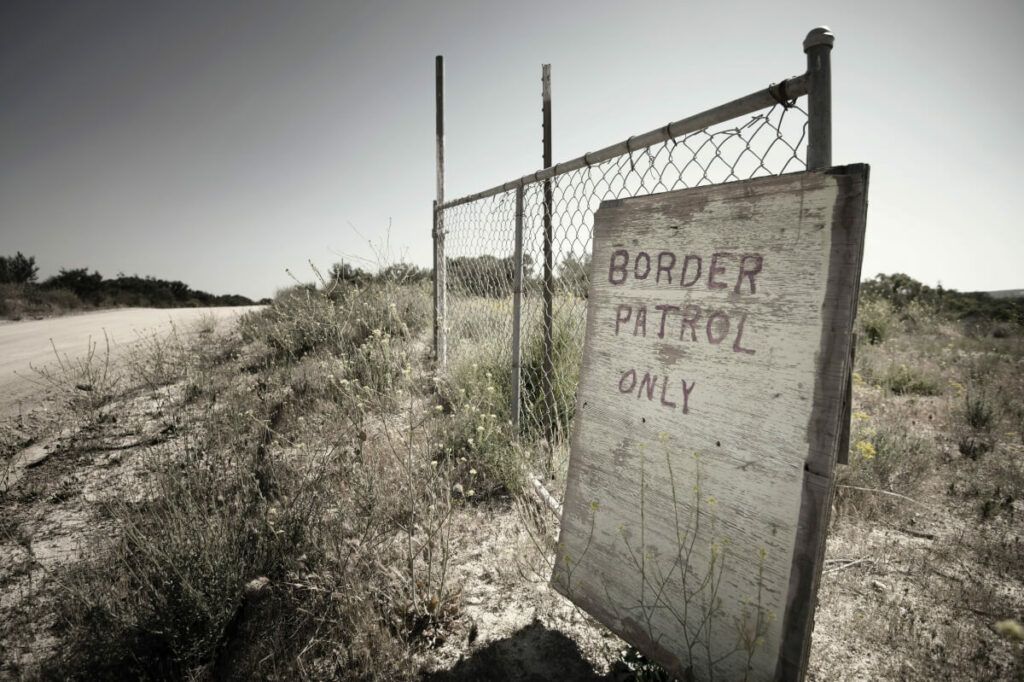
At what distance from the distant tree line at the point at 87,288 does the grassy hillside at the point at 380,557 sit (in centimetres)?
1332

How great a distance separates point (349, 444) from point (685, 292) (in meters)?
2.45

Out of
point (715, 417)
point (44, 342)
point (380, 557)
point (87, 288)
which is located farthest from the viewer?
point (87, 288)

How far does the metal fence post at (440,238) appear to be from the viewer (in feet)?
15.1

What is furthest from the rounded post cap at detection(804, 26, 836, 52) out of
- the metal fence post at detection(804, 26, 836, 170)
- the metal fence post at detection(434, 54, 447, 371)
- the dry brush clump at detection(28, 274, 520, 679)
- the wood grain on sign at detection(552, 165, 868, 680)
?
the metal fence post at detection(434, 54, 447, 371)

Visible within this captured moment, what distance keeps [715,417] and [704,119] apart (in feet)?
3.32

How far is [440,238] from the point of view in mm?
4656

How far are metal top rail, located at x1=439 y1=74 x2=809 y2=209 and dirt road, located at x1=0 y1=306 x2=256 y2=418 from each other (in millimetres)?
5613

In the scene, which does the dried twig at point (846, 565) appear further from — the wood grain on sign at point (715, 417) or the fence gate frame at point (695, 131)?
the fence gate frame at point (695, 131)

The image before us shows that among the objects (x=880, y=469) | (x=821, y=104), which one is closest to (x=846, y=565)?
(x=880, y=469)

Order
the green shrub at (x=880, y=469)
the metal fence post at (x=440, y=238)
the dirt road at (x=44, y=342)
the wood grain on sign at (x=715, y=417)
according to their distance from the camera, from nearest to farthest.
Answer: the wood grain on sign at (x=715, y=417)
the green shrub at (x=880, y=469)
the dirt road at (x=44, y=342)
the metal fence post at (x=440, y=238)

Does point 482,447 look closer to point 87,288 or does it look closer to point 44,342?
point 44,342

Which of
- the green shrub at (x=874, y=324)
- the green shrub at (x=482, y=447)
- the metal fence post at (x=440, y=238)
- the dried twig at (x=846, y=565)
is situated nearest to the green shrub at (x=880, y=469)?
the dried twig at (x=846, y=565)

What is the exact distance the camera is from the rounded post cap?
109 cm

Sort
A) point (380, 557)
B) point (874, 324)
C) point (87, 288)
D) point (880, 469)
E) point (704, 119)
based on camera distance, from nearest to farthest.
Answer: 1. point (704, 119)
2. point (380, 557)
3. point (880, 469)
4. point (874, 324)
5. point (87, 288)
